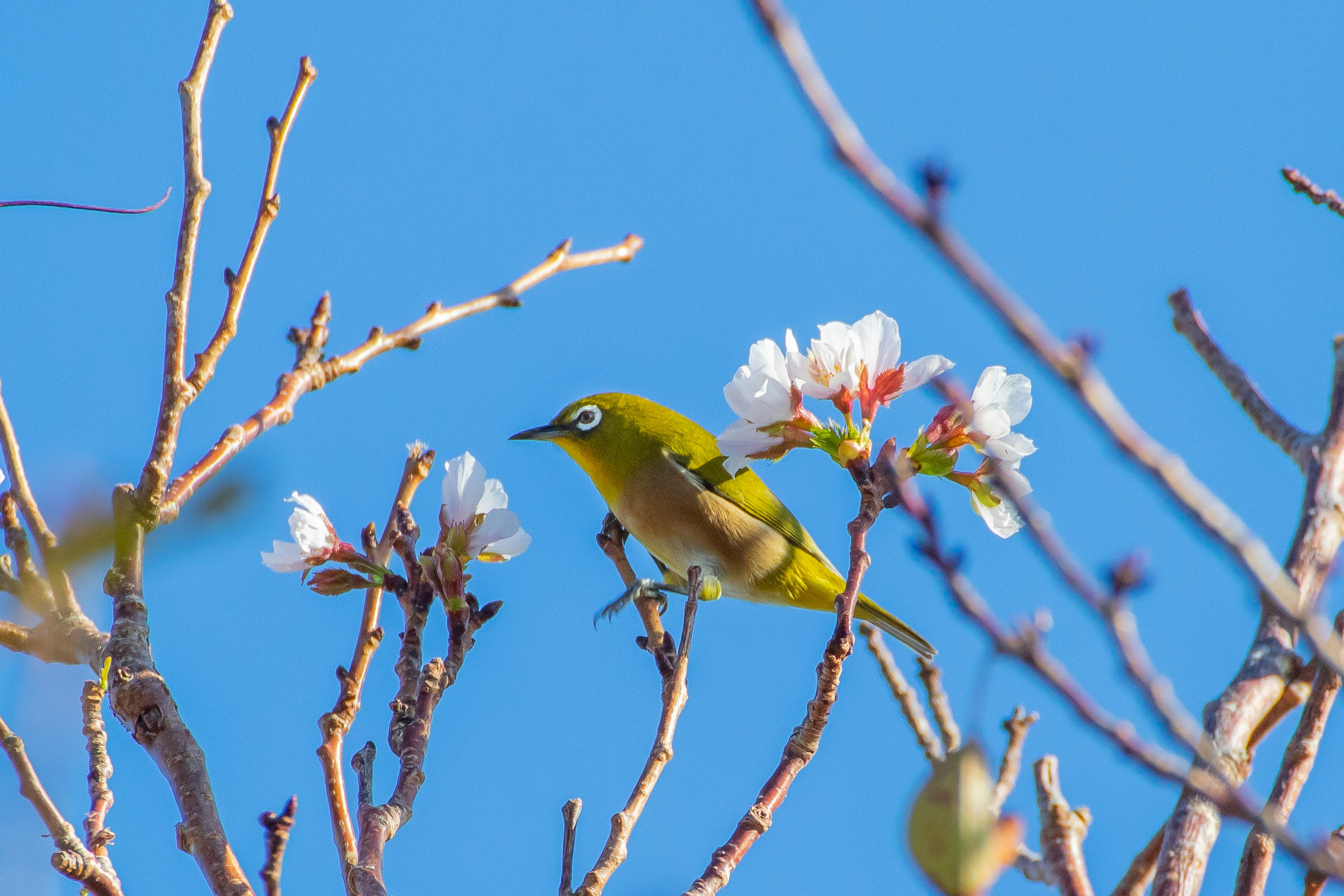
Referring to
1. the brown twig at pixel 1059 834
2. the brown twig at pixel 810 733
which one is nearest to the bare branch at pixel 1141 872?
the brown twig at pixel 1059 834

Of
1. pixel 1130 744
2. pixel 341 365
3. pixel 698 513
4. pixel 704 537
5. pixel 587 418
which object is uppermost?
pixel 587 418

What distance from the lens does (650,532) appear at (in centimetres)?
581

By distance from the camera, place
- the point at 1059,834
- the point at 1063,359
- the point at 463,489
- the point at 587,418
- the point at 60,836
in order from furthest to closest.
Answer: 1. the point at 587,418
2. the point at 463,489
3. the point at 60,836
4. the point at 1059,834
5. the point at 1063,359

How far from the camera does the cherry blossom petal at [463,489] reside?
3277 millimetres

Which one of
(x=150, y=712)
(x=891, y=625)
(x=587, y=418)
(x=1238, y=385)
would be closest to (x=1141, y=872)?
(x=1238, y=385)

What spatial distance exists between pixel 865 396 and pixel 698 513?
2.77 metres

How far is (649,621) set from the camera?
3.41 meters

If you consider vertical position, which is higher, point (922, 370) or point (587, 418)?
point (587, 418)

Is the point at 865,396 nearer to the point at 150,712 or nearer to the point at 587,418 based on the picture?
the point at 150,712

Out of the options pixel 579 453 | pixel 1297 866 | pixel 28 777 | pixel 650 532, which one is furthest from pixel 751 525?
pixel 1297 866

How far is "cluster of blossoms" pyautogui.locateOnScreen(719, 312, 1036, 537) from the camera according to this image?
3076 millimetres

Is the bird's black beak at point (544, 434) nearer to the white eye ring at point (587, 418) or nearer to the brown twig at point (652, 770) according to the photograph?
the white eye ring at point (587, 418)

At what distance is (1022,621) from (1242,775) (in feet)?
3.20

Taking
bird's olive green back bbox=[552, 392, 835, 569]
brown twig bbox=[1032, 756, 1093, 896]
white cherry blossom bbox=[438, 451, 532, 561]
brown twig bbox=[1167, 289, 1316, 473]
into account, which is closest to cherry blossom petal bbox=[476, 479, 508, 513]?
white cherry blossom bbox=[438, 451, 532, 561]
